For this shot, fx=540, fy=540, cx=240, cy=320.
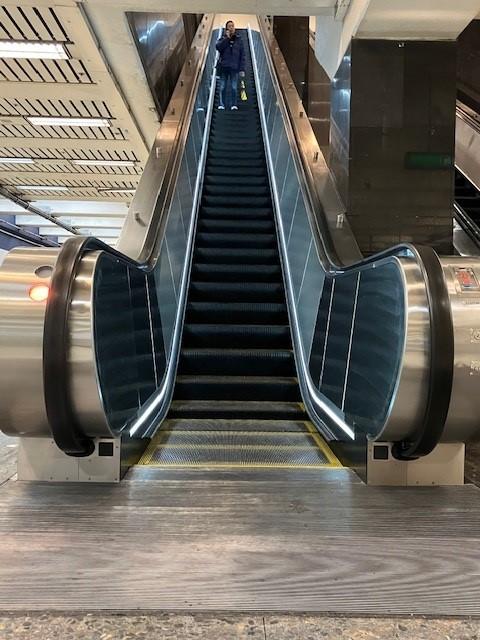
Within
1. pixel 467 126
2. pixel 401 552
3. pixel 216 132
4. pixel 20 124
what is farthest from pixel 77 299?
pixel 467 126

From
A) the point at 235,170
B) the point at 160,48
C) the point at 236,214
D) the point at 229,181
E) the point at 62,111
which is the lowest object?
the point at 236,214

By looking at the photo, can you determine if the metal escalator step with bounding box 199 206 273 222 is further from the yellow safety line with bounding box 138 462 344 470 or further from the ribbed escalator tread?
the yellow safety line with bounding box 138 462 344 470

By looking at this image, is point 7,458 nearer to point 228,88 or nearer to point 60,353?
point 60,353

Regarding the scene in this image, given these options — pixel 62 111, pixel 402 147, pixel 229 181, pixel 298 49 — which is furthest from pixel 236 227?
pixel 298 49

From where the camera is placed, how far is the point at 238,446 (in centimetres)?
299

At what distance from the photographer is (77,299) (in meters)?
2.09

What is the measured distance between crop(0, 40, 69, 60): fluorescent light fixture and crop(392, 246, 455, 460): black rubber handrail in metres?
4.14

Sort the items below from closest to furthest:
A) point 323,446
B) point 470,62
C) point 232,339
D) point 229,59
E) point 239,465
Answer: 1. point 239,465
2. point 323,446
3. point 232,339
4. point 470,62
5. point 229,59

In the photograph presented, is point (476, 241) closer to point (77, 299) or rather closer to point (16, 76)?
point (16, 76)

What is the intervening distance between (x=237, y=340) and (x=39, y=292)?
2.40 metres

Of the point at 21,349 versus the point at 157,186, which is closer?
the point at 21,349

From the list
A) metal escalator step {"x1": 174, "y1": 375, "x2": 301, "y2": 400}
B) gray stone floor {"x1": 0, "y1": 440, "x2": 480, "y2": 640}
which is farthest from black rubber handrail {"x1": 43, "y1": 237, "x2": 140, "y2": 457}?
metal escalator step {"x1": 174, "y1": 375, "x2": 301, "y2": 400}

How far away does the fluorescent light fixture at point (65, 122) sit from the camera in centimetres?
642

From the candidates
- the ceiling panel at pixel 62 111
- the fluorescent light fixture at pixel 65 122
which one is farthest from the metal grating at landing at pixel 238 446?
the fluorescent light fixture at pixel 65 122
